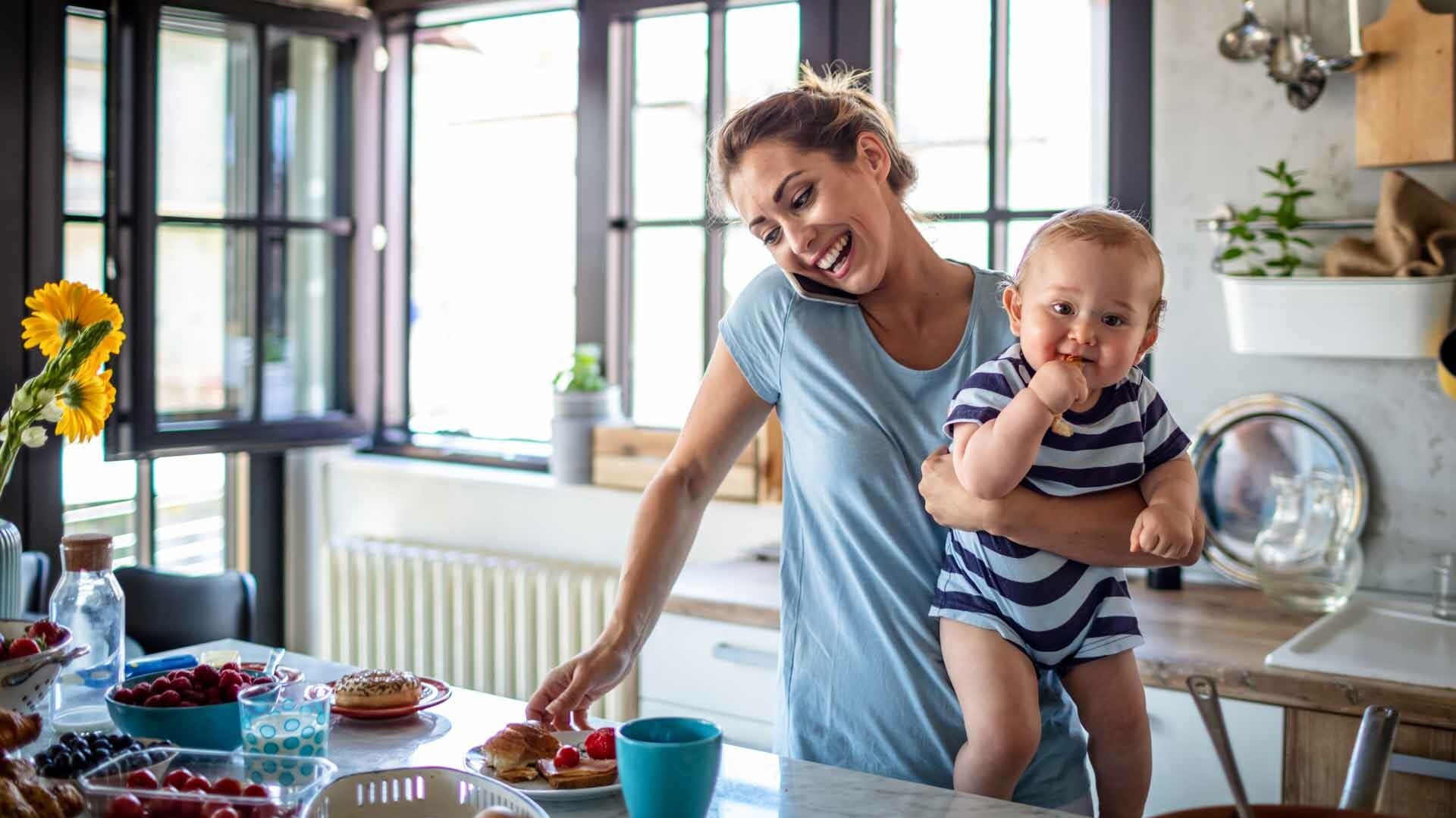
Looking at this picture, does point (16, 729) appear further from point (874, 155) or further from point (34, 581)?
point (34, 581)

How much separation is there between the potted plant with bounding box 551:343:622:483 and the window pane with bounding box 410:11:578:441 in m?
0.23

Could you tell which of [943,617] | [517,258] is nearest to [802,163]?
[943,617]

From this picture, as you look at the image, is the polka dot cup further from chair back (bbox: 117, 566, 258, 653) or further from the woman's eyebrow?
chair back (bbox: 117, 566, 258, 653)

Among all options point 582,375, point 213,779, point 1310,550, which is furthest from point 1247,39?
point 213,779

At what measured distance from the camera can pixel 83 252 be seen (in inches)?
141

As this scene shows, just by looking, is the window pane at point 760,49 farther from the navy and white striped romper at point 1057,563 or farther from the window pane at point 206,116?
the navy and white striped romper at point 1057,563

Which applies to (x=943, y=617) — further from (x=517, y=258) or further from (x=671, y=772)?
(x=517, y=258)

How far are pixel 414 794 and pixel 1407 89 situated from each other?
2.02 m

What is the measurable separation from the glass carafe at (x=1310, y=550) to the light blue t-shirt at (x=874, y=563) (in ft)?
3.39

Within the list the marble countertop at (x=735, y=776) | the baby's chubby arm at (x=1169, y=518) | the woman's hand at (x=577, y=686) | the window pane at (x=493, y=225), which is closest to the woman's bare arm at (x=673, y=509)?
the woman's hand at (x=577, y=686)

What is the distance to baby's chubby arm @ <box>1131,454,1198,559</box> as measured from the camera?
1.33m

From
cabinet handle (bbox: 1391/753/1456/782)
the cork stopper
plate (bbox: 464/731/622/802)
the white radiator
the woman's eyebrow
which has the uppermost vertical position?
the woman's eyebrow

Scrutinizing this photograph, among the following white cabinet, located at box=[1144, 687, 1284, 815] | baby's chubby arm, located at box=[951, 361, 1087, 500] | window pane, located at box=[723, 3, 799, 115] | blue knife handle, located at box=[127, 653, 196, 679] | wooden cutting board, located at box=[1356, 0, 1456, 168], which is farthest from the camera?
window pane, located at box=[723, 3, 799, 115]

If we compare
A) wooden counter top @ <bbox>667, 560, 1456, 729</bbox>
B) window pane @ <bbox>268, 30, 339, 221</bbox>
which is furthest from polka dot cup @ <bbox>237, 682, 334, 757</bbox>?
window pane @ <bbox>268, 30, 339, 221</bbox>
